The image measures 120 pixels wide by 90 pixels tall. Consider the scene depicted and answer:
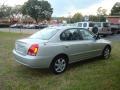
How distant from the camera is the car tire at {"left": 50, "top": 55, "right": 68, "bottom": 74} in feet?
20.5

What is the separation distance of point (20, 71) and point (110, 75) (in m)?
2.97

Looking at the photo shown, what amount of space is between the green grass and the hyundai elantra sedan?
381 millimetres

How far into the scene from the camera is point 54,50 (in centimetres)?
616

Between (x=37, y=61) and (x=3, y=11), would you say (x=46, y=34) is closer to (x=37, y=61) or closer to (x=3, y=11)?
(x=37, y=61)

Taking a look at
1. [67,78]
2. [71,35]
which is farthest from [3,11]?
[67,78]

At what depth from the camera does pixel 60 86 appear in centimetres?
536

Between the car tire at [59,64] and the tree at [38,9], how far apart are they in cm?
6562

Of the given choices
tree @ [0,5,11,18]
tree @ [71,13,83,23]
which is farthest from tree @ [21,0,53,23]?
tree @ [71,13,83,23]

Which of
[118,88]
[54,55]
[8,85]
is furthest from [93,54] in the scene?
[8,85]

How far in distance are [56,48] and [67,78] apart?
99cm

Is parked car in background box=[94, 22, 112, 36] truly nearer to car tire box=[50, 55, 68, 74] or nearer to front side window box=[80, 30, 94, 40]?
front side window box=[80, 30, 94, 40]

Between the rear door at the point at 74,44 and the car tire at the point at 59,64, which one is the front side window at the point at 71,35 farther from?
the car tire at the point at 59,64

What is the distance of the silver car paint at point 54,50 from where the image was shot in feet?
19.4

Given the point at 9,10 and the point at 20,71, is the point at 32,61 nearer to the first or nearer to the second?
the point at 20,71
